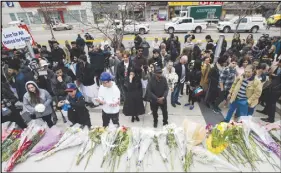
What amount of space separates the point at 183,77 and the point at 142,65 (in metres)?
1.24

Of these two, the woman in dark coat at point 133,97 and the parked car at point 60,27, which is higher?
the parked car at point 60,27

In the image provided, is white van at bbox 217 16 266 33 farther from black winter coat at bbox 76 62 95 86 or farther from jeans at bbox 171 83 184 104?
black winter coat at bbox 76 62 95 86

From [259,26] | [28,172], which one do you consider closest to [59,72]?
[28,172]

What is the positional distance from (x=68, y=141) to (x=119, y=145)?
63cm

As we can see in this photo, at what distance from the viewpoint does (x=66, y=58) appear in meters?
7.70

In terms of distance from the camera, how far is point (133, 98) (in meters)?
4.52

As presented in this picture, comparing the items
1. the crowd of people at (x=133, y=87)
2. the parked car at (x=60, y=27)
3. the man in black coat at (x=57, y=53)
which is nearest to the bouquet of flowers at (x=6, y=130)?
the crowd of people at (x=133, y=87)

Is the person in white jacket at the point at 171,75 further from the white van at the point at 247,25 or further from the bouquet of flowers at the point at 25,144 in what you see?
the white van at the point at 247,25

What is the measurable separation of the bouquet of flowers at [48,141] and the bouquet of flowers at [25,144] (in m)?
0.07

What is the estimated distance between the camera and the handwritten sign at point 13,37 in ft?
23.1

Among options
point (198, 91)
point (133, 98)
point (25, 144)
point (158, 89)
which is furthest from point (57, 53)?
point (25, 144)

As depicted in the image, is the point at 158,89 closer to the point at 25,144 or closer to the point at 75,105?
the point at 75,105

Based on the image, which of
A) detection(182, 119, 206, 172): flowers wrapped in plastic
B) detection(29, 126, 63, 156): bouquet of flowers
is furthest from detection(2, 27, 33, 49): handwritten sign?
detection(182, 119, 206, 172): flowers wrapped in plastic

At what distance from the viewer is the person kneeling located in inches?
135
